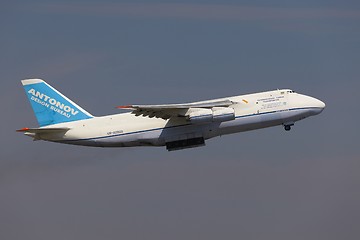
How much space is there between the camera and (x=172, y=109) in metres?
36.2

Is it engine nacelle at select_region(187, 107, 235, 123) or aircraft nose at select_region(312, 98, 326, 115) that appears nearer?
engine nacelle at select_region(187, 107, 235, 123)

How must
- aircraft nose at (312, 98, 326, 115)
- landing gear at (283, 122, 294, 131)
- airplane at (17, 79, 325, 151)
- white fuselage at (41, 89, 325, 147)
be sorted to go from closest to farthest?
airplane at (17, 79, 325, 151), white fuselage at (41, 89, 325, 147), landing gear at (283, 122, 294, 131), aircraft nose at (312, 98, 326, 115)

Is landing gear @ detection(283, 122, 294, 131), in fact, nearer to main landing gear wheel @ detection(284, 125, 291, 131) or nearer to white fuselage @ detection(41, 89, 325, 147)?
main landing gear wheel @ detection(284, 125, 291, 131)

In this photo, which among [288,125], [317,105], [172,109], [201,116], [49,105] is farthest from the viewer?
[49,105]

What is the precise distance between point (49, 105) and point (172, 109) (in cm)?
689

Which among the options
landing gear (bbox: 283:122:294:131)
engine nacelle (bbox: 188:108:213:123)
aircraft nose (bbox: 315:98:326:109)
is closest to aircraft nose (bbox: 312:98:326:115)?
aircraft nose (bbox: 315:98:326:109)

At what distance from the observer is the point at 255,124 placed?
121 ft

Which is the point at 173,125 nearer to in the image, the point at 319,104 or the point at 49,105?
the point at 49,105

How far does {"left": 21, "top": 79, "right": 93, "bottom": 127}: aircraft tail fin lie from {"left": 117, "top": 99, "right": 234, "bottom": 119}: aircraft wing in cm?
357

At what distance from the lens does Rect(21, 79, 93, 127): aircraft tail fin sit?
38.2 m

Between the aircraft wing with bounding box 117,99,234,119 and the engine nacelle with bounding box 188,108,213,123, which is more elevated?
the aircraft wing with bounding box 117,99,234,119

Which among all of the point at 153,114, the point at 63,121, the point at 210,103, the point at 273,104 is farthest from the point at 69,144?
the point at 273,104

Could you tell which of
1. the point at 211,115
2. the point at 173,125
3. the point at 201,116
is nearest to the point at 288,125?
the point at 211,115

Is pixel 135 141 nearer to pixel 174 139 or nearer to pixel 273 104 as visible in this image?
pixel 174 139
